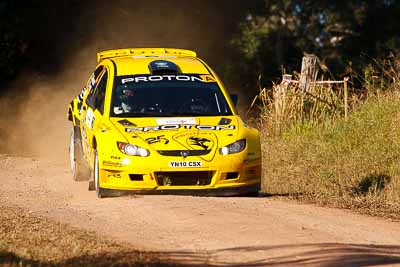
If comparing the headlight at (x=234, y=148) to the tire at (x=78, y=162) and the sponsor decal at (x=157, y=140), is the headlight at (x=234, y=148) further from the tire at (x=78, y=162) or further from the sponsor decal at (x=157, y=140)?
the tire at (x=78, y=162)

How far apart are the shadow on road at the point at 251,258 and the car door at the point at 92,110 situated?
482cm

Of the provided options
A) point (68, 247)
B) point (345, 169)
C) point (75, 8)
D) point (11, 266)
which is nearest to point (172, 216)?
point (68, 247)

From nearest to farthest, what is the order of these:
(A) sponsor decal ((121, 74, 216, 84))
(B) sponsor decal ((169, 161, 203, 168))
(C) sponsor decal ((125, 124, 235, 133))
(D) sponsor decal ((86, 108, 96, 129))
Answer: (B) sponsor decal ((169, 161, 203, 168)), (C) sponsor decal ((125, 124, 235, 133)), (D) sponsor decal ((86, 108, 96, 129)), (A) sponsor decal ((121, 74, 216, 84))

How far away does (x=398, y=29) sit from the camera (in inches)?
1443

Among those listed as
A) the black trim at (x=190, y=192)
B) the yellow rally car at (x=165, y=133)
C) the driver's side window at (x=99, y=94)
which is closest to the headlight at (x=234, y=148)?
the yellow rally car at (x=165, y=133)

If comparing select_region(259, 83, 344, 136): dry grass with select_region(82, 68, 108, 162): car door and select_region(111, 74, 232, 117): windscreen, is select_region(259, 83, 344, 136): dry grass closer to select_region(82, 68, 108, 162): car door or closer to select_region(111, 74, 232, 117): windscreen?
select_region(82, 68, 108, 162): car door

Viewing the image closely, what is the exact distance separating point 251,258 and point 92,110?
5854 millimetres

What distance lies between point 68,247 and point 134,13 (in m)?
20.2

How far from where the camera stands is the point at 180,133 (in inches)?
526

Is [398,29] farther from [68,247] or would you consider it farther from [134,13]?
[68,247]

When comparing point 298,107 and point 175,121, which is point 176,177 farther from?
point 298,107

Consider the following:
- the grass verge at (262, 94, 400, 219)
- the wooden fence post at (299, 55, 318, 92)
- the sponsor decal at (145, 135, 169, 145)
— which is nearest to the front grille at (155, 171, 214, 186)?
the sponsor decal at (145, 135, 169, 145)

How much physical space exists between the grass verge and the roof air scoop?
6.59 feet

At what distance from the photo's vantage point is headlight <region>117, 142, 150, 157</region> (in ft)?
A: 42.9
